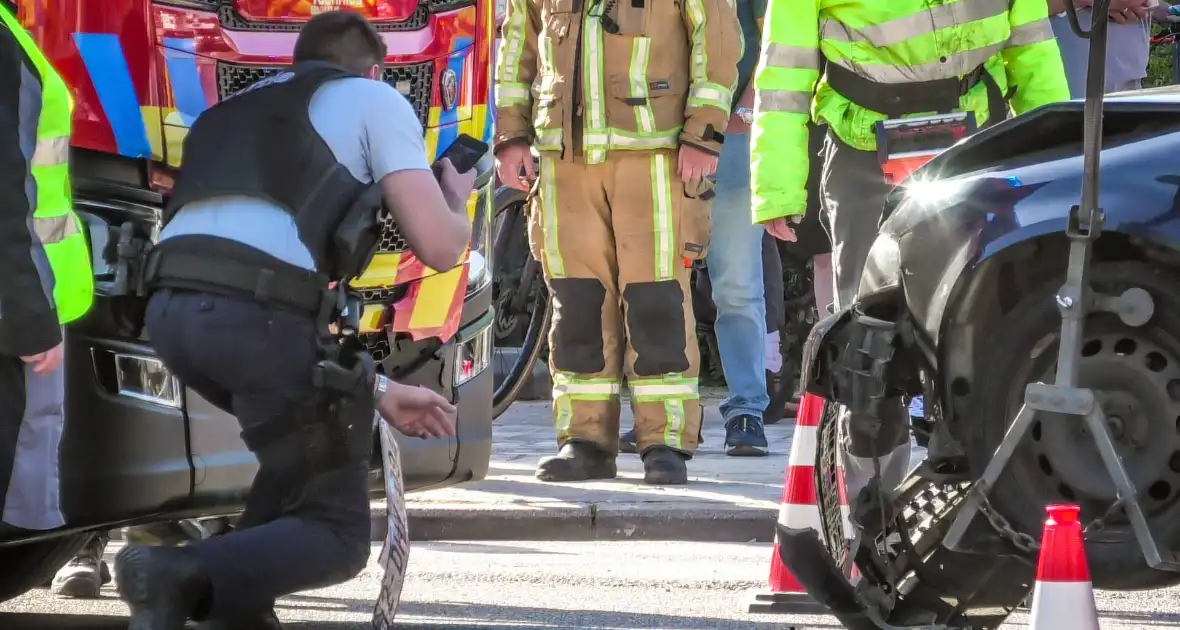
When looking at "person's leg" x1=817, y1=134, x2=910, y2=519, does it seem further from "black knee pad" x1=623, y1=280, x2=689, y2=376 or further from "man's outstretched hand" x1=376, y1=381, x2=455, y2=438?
"black knee pad" x1=623, y1=280, x2=689, y2=376

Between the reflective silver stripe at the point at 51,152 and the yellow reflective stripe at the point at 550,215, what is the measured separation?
11.0ft

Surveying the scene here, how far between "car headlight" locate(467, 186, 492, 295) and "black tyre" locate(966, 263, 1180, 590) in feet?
7.14

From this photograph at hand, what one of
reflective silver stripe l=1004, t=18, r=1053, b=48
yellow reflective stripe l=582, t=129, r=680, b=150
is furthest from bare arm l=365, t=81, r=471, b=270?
yellow reflective stripe l=582, t=129, r=680, b=150

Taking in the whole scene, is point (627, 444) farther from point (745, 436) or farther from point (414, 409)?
point (414, 409)

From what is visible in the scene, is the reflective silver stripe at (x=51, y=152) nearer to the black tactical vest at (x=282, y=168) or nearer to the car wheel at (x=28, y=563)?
the black tactical vest at (x=282, y=168)

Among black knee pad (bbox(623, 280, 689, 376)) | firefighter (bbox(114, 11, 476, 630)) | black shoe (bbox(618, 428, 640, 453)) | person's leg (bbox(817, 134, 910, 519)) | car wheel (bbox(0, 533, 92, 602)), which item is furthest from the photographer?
black shoe (bbox(618, 428, 640, 453))

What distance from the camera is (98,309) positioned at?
16.7ft

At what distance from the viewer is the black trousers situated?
4.66 m

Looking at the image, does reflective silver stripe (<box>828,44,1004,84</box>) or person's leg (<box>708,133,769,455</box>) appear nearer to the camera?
reflective silver stripe (<box>828,44,1004,84</box>)

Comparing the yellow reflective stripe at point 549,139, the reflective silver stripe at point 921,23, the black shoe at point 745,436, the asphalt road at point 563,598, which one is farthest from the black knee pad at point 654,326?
the reflective silver stripe at point 921,23

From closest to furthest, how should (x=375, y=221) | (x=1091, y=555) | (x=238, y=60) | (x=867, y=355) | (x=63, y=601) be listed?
(x=1091, y=555) < (x=867, y=355) < (x=375, y=221) < (x=238, y=60) < (x=63, y=601)

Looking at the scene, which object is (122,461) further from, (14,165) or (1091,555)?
(1091,555)

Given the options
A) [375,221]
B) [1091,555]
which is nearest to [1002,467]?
[1091,555]

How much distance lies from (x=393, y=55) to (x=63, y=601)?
74.2 inches
